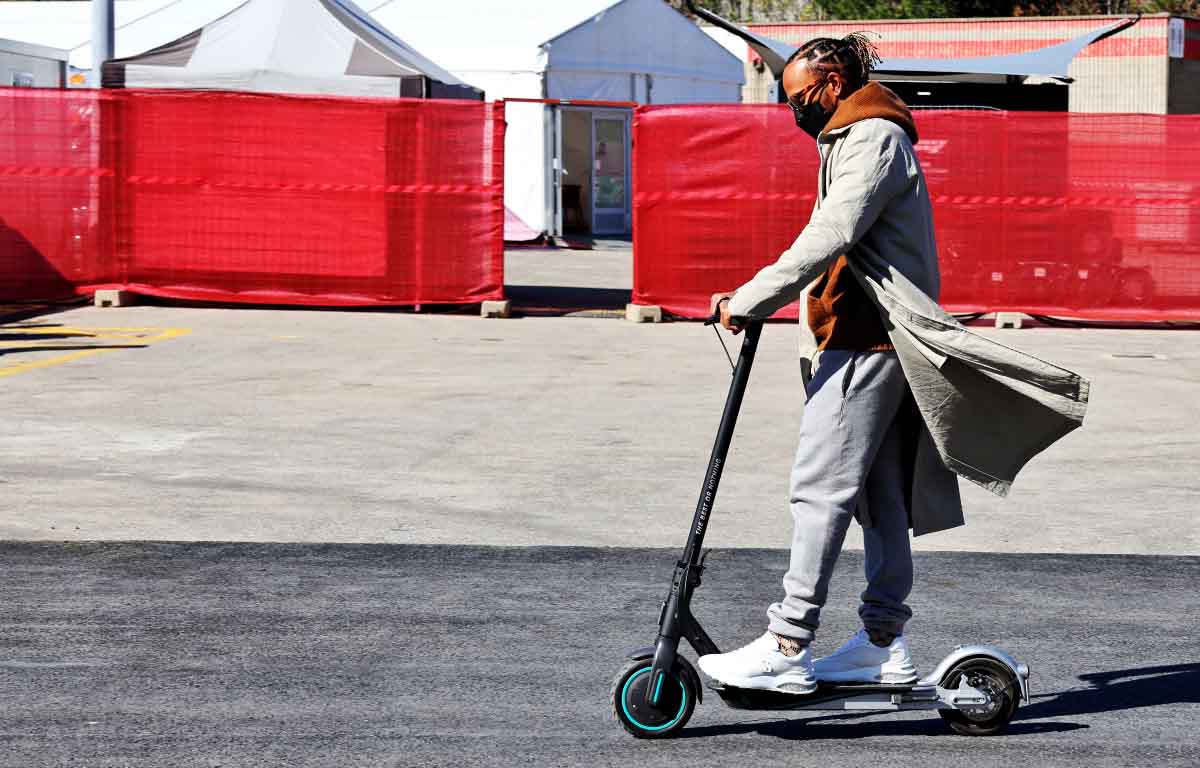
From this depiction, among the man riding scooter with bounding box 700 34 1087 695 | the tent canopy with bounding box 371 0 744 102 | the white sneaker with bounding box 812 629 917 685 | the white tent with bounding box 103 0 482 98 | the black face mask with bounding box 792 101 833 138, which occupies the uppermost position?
the tent canopy with bounding box 371 0 744 102

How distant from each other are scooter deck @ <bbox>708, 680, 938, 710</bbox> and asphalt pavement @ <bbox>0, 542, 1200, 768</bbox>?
120 millimetres

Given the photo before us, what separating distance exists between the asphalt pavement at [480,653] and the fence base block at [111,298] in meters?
11.0

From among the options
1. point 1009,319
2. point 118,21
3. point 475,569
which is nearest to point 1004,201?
point 1009,319

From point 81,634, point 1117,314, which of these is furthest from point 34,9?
point 81,634

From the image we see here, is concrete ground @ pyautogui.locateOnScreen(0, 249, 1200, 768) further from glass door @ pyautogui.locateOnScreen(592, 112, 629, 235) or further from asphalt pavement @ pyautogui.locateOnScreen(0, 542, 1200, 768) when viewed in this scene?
glass door @ pyautogui.locateOnScreen(592, 112, 629, 235)

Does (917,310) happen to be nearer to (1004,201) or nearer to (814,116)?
(814,116)

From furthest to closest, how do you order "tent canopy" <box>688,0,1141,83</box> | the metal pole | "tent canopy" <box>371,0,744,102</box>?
"tent canopy" <box>371,0,744,102</box> → the metal pole → "tent canopy" <box>688,0,1141,83</box>

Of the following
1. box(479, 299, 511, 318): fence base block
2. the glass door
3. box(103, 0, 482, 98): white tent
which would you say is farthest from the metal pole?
the glass door

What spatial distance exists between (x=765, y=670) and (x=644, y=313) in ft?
40.9

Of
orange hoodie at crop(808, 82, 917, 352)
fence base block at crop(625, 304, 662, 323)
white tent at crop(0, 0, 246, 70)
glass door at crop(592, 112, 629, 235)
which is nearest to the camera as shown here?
orange hoodie at crop(808, 82, 917, 352)

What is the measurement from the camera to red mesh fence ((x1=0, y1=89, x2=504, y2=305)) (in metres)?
17.5

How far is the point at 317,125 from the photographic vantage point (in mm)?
17625

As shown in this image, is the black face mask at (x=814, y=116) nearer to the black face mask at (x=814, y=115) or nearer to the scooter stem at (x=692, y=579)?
the black face mask at (x=814, y=115)

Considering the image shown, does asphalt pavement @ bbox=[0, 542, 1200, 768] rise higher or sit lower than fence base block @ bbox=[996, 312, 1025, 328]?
lower
